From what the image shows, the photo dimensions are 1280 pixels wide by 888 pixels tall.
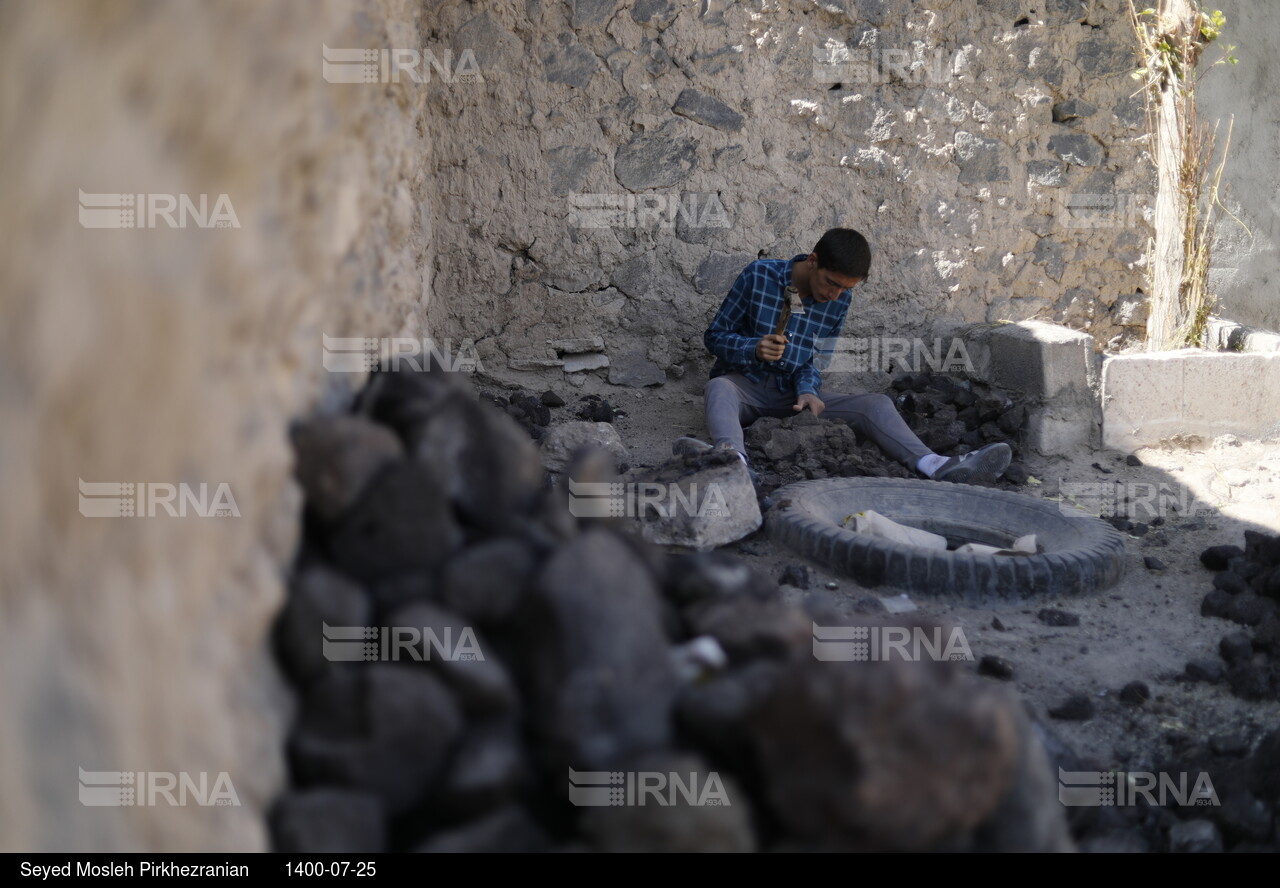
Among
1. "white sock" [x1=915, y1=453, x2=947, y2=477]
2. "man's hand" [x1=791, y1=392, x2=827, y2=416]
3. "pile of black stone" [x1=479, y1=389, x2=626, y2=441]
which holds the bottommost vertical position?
"white sock" [x1=915, y1=453, x2=947, y2=477]

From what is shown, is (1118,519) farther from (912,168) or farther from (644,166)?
(644,166)

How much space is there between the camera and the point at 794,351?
449cm

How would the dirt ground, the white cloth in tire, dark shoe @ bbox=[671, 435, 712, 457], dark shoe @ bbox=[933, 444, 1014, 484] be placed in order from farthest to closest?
dark shoe @ bbox=[933, 444, 1014, 484], dark shoe @ bbox=[671, 435, 712, 457], the white cloth in tire, the dirt ground

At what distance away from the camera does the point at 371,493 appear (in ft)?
4.49

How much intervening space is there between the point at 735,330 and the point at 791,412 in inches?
19.1

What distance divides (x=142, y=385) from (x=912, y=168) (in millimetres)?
4680

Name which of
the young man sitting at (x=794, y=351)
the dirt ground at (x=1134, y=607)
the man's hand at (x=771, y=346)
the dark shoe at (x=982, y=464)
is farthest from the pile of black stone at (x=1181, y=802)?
the man's hand at (x=771, y=346)

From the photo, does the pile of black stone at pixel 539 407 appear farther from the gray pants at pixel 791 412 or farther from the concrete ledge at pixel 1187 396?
the concrete ledge at pixel 1187 396

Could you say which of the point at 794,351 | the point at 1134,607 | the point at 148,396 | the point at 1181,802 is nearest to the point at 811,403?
the point at 794,351

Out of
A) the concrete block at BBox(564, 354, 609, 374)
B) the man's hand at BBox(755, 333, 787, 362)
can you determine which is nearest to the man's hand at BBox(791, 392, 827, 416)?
the man's hand at BBox(755, 333, 787, 362)

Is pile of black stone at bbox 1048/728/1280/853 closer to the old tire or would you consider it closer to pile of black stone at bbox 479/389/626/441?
the old tire

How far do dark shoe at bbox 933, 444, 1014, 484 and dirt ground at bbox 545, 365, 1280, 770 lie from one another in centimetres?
20

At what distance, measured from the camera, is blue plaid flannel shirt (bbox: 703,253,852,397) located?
4.48 meters

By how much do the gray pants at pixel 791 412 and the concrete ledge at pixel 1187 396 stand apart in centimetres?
102
